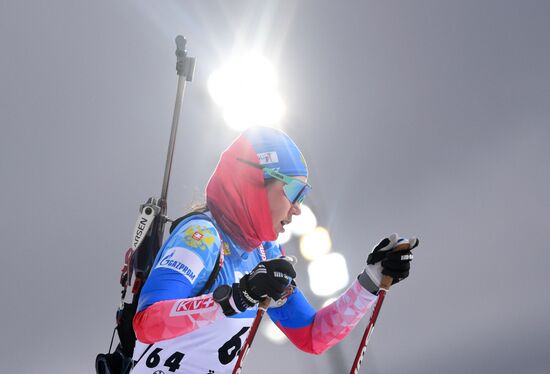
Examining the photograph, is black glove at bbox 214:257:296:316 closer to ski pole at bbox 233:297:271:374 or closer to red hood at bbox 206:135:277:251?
ski pole at bbox 233:297:271:374

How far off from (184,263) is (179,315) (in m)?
0.33

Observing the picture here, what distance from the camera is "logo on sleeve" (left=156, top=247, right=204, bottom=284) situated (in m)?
3.12

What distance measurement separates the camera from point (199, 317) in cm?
295

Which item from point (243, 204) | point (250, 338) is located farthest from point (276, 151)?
point (250, 338)

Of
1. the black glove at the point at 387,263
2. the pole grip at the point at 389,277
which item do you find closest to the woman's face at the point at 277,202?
the black glove at the point at 387,263

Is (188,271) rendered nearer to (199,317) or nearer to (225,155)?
(199,317)

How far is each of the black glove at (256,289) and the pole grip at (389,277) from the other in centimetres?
98

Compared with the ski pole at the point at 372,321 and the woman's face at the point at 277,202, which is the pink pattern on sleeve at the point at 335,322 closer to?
the ski pole at the point at 372,321

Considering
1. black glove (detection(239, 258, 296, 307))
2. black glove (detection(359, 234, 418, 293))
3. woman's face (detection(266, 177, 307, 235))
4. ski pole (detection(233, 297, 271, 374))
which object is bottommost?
ski pole (detection(233, 297, 271, 374))

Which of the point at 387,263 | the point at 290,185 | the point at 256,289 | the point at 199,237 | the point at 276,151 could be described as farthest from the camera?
the point at 276,151

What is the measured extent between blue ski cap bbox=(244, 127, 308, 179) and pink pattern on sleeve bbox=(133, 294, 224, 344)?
1.18 meters

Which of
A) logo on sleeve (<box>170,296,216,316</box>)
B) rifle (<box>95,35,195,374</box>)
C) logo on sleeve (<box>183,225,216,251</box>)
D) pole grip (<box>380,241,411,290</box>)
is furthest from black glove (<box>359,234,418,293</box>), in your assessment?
rifle (<box>95,35,195,374</box>)

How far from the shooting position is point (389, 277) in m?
3.64

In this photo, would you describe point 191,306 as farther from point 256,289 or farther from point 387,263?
point 387,263
